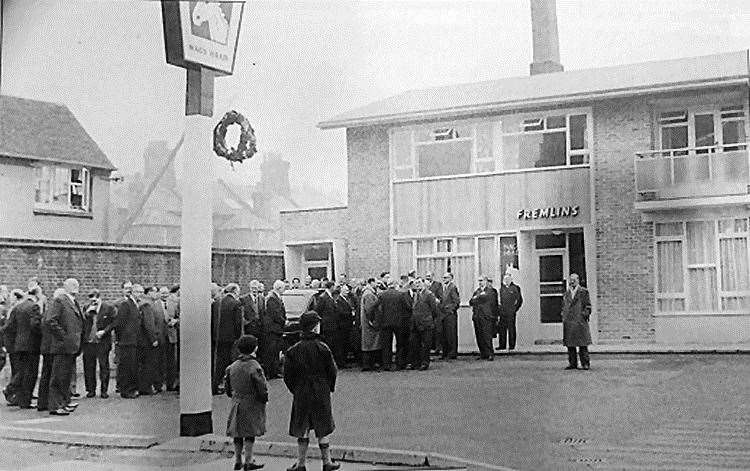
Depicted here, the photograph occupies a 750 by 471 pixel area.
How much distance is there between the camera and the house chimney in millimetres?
2664

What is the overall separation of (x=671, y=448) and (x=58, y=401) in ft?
8.74

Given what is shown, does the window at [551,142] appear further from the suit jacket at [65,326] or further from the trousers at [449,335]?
the suit jacket at [65,326]

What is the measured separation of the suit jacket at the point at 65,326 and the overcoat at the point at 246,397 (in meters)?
1.26

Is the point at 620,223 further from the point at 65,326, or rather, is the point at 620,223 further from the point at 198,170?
the point at 65,326

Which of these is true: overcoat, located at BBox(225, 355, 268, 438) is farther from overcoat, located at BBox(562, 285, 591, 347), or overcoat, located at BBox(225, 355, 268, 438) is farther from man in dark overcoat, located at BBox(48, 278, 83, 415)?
man in dark overcoat, located at BBox(48, 278, 83, 415)

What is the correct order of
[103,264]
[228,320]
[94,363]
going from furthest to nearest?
1. [94,363]
2. [103,264]
3. [228,320]

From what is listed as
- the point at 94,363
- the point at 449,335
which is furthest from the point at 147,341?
the point at 449,335

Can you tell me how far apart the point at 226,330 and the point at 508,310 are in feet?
3.53

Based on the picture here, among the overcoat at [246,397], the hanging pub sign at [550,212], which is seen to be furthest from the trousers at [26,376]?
the hanging pub sign at [550,212]

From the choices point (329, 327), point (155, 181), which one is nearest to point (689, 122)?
point (329, 327)

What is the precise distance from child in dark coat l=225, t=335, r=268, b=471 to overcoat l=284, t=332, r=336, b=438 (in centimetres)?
11

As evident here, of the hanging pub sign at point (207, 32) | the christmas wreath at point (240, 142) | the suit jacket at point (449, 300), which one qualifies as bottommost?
the suit jacket at point (449, 300)

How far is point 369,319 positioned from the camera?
2891 mm

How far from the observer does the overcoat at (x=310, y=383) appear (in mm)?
2768
